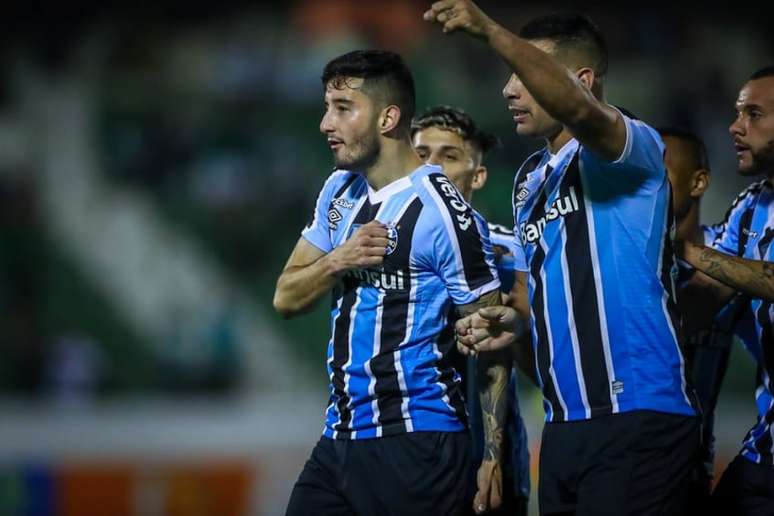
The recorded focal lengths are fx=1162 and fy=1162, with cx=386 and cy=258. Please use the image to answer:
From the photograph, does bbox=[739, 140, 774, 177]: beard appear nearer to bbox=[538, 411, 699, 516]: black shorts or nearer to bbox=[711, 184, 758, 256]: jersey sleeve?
bbox=[711, 184, 758, 256]: jersey sleeve

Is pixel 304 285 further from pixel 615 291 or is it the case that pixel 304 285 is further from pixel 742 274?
pixel 742 274

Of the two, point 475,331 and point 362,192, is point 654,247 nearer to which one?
point 475,331

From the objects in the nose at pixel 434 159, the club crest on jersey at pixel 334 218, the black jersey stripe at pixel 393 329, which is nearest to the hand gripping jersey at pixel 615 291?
the black jersey stripe at pixel 393 329

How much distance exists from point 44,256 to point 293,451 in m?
5.93

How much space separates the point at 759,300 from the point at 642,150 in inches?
43.6

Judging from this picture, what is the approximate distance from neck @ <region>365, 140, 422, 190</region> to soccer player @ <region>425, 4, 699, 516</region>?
520 millimetres

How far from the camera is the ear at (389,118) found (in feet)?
13.3

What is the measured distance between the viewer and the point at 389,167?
4.05 metres

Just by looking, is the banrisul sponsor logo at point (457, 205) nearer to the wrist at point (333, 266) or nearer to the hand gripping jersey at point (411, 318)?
the hand gripping jersey at point (411, 318)

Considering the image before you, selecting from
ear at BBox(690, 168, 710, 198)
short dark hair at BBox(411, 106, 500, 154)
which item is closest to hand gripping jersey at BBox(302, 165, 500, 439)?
ear at BBox(690, 168, 710, 198)

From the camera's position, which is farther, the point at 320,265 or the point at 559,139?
the point at 320,265

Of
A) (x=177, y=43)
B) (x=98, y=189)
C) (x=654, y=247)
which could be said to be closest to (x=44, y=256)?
(x=98, y=189)

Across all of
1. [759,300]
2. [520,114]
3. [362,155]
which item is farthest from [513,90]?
[759,300]

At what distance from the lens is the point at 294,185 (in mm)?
14516
